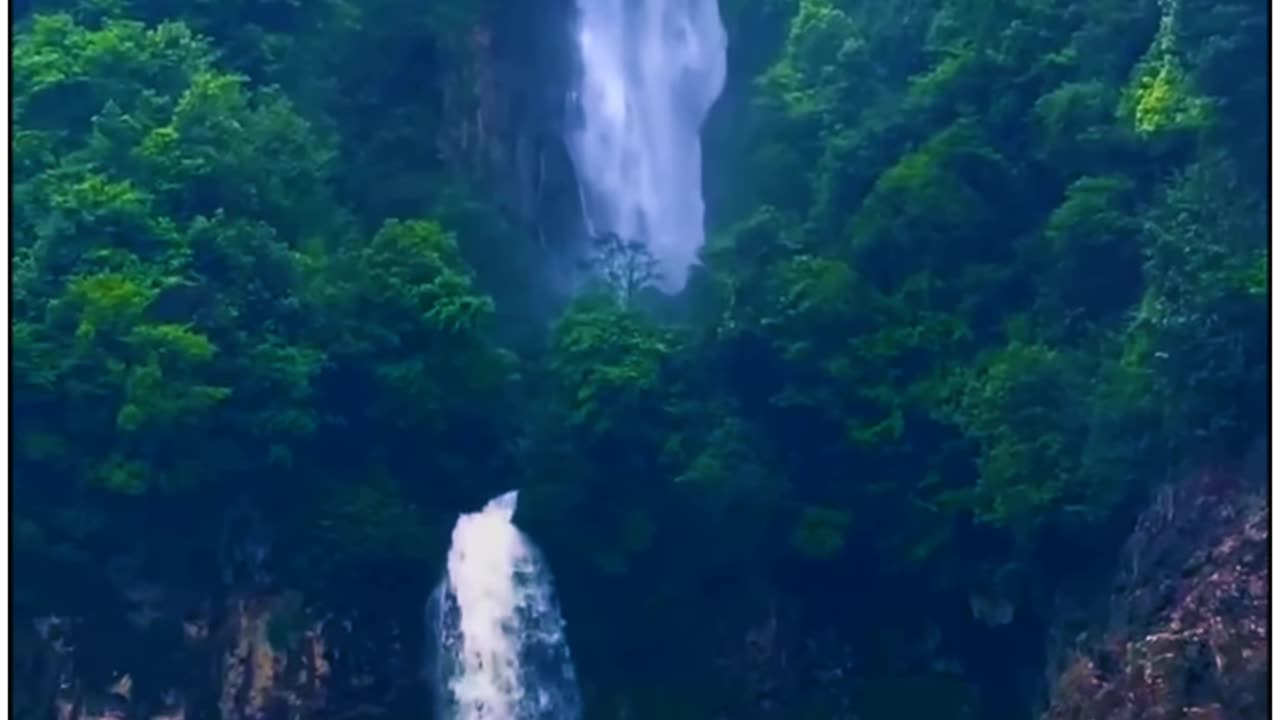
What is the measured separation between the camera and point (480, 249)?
48.1 ft

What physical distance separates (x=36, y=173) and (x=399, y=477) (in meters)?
2.45

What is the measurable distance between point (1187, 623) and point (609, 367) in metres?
3.71

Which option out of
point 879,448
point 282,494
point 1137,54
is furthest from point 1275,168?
point 282,494

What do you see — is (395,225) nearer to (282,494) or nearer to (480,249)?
(480,249)

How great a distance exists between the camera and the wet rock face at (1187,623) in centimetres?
1123

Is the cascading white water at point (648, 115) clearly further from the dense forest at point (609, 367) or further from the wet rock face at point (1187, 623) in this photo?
the wet rock face at point (1187, 623)

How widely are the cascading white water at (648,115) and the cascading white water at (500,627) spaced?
8.39ft

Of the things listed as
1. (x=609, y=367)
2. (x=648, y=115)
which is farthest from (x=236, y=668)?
(x=648, y=115)

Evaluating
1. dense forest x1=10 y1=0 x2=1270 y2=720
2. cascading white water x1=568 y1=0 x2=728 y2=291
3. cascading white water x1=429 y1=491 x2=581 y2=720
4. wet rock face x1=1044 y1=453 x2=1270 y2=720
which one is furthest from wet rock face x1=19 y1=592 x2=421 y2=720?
wet rock face x1=1044 y1=453 x2=1270 y2=720

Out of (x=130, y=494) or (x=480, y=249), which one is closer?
(x=130, y=494)

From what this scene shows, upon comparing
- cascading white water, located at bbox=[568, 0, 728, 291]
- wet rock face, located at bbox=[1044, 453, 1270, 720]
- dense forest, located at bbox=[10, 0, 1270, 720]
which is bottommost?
wet rock face, located at bbox=[1044, 453, 1270, 720]

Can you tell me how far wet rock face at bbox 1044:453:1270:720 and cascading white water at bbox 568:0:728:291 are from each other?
440 centimetres

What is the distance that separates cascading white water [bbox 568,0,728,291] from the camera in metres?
16.3

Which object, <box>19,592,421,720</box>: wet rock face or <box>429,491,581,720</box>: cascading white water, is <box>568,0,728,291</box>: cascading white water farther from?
<box>19,592,421,720</box>: wet rock face
